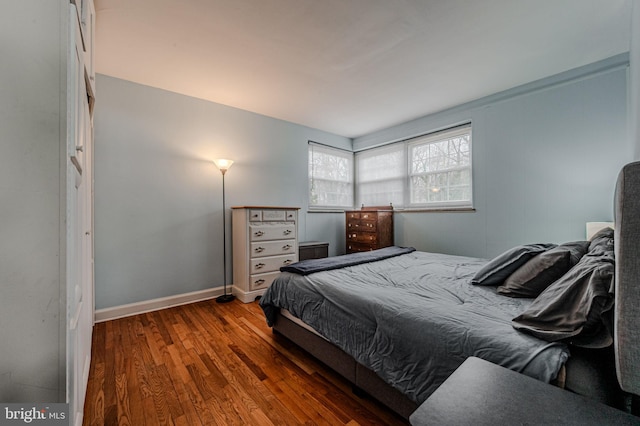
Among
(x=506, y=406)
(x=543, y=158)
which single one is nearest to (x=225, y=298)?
(x=506, y=406)

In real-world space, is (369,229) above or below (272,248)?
above

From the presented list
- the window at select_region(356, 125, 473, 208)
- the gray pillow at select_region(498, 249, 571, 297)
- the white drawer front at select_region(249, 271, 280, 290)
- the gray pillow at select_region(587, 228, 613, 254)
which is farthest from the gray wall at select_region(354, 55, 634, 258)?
the white drawer front at select_region(249, 271, 280, 290)

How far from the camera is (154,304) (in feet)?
9.07

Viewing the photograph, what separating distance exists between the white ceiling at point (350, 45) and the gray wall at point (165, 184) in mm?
286

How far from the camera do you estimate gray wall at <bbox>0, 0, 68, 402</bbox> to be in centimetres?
72

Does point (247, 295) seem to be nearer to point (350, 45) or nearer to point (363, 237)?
point (363, 237)

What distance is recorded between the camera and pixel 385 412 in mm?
1338

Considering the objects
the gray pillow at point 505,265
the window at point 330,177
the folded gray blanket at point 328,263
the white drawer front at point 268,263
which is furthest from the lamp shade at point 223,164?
the gray pillow at point 505,265

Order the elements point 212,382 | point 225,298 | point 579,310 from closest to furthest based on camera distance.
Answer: point 579,310 < point 212,382 < point 225,298

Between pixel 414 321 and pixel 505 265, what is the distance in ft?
2.98

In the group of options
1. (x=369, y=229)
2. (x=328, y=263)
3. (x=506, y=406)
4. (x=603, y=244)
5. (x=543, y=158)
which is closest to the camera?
(x=506, y=406)

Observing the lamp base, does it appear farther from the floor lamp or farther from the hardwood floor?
the hardwood floor

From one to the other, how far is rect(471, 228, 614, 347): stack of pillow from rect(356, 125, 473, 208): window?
6.92 feet

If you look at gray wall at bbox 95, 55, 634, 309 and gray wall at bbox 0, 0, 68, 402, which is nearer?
gray wall at bbox 0, 0, 68, 402
